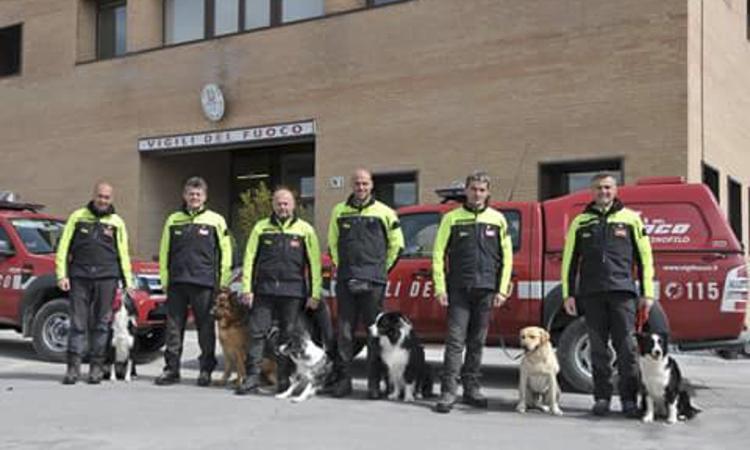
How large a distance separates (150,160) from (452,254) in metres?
15.4

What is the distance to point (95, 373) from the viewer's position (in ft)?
31.4

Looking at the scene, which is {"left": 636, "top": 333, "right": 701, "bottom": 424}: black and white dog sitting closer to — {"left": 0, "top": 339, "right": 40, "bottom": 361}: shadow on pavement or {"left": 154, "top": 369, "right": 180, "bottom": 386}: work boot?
{"left": 154, "top": 369, "right": 180, "bottom": 386}: work boot

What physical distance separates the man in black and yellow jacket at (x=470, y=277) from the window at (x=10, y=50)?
1989cm

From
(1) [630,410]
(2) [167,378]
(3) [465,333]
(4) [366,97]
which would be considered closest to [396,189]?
(4) [366,97]

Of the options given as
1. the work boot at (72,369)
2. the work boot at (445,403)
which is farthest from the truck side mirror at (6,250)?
the work boot at (445,403)

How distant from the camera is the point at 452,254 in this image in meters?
8.43

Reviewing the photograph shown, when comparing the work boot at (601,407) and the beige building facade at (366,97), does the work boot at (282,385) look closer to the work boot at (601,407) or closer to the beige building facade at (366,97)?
the work boot at (601,407)

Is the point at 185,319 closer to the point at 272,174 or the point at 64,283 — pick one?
the point at 64,283

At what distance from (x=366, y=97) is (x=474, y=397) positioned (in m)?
11.0

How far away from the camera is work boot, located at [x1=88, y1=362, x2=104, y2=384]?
9555 mm

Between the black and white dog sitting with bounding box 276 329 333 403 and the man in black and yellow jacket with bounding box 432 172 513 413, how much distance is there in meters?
1.25

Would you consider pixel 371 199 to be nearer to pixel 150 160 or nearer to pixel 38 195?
pixel 150 160

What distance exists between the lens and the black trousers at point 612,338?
7938 millimetres

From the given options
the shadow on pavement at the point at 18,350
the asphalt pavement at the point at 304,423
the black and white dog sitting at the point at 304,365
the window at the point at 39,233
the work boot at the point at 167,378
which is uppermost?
the window at the point at 39,233
